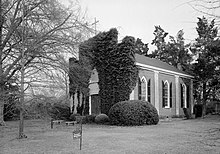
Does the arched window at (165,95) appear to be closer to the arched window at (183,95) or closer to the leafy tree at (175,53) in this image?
the arched window at (183,95)

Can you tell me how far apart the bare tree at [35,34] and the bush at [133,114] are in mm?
8335

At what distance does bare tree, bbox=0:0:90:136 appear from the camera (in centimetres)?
1412

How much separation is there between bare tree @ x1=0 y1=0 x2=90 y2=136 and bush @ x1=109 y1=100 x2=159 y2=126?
8335mm

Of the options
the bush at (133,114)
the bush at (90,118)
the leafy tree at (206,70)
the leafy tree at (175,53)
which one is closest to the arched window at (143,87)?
the bush at (133,114)

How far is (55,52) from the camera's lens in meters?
14.8

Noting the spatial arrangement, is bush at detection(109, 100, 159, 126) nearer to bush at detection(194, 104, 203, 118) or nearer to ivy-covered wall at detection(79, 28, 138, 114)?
ivy-covered wall at detection(79, 28, 138, 114)

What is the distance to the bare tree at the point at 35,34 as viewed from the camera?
46.3ft

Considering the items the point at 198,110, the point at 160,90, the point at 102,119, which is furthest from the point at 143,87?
the point at 198,110

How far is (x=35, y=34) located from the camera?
14.2 metres

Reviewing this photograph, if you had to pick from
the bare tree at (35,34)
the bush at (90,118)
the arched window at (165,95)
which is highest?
the bare tree at (35,34)

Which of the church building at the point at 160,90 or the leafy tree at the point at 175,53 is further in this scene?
the leafy tree at the point at 175,53

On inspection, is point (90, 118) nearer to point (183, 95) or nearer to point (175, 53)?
point (183, 95)

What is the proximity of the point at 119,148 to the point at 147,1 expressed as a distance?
614 centimetres

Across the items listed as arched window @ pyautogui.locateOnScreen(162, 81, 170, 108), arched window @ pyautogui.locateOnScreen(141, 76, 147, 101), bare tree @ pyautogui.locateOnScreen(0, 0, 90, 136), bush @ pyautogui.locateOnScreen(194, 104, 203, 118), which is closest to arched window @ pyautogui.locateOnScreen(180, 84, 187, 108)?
bush @ pyautogui.locateOnScreen(194, 104, 203, 118)
